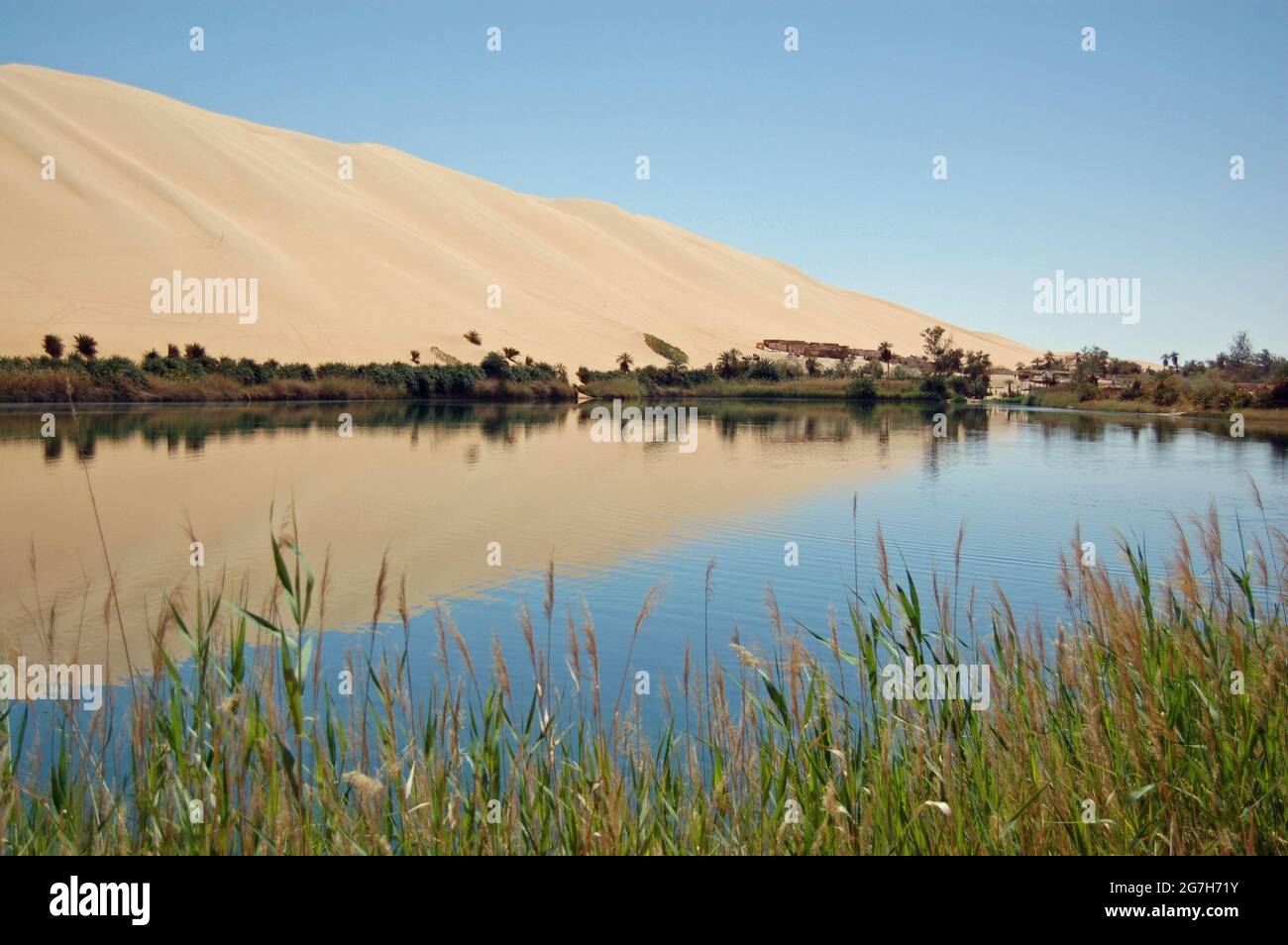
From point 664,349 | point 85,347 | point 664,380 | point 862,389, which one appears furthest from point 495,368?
point 664,349

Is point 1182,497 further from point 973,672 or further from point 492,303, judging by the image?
point 492,303

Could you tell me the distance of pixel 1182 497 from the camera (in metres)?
19.2

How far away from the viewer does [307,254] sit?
3177 inches

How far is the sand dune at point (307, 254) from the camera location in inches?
2438

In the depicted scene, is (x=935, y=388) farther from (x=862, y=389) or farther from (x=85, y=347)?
(x=85, y=347)

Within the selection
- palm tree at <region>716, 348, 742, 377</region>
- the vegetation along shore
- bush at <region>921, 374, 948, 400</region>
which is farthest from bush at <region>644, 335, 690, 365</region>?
bush at <region>921, 374, 948, 400</region>

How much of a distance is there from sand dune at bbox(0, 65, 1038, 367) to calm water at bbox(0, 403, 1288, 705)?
29.2 metres

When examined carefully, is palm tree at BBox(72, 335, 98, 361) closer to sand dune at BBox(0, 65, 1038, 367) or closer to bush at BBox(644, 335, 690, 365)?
sand dune at BBox(0, 65, 1038, 367)

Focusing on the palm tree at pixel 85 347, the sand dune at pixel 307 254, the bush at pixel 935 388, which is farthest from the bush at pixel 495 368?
the bush at pixel 935 388

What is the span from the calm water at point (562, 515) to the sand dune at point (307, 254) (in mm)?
29244

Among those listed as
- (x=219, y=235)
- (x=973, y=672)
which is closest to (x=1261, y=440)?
(x=973, y=672)

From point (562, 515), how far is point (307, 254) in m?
69.6

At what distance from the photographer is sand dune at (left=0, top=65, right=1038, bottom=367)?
61938 millimetres
